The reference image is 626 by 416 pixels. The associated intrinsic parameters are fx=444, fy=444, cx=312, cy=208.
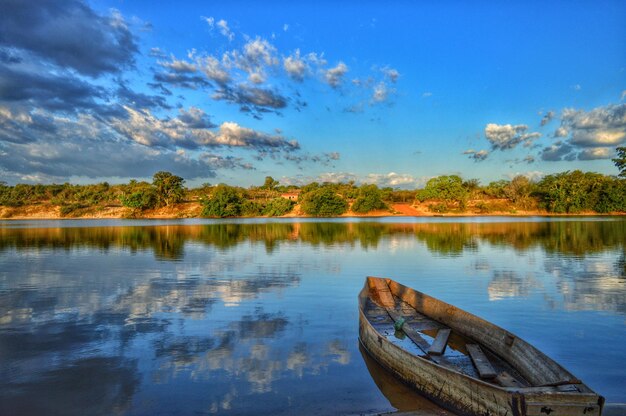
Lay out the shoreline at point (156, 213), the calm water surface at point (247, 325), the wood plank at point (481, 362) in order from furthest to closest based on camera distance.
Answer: the shoreline at point (156, 213) < the calm water surface at point (247, 325) < the wood plank at point (481, 362)

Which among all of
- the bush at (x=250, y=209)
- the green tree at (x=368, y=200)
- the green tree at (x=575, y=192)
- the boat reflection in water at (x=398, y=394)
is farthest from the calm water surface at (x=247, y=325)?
the bush at (x=250, y=209)

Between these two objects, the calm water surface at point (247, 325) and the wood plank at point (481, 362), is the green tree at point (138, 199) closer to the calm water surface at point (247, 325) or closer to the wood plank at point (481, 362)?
the calm water surface at point (247, 325)

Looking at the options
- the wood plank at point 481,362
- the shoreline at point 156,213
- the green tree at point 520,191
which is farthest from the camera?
the shoreline at point 156,213

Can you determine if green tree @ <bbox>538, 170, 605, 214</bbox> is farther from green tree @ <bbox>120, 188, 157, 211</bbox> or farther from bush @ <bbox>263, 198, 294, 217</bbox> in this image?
green tree @ <bbox>120, 188, 157, 211</bbox>

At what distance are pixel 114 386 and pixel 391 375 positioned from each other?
17.4ft

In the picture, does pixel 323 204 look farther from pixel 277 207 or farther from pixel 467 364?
pixel 467 364

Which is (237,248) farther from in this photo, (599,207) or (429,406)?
(599,207)

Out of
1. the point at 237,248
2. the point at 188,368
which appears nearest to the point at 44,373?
the point at 188,368

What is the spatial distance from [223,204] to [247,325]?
90863 millimetres

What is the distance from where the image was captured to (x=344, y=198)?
111 metres

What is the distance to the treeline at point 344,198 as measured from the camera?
306ft

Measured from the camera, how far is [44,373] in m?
9.14

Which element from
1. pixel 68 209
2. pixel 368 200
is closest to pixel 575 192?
pixel 368 200

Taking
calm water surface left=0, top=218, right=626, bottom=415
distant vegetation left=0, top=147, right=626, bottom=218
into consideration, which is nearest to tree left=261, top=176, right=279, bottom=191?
distant vegetation left=0, top=147, right=626, bottom=218
